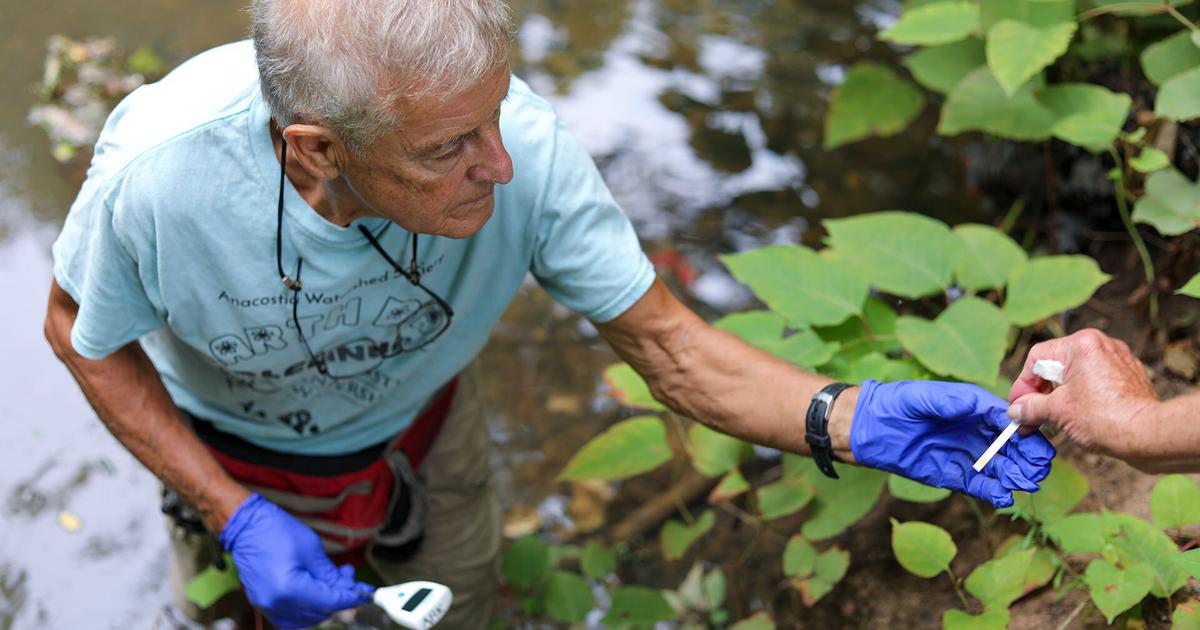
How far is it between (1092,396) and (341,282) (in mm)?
1151

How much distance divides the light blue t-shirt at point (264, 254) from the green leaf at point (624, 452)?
0.45m

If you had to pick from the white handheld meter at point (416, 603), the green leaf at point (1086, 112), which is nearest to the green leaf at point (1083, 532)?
the green leaf at point (1086, 112)

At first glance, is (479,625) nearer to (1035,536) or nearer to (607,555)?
(607,555)

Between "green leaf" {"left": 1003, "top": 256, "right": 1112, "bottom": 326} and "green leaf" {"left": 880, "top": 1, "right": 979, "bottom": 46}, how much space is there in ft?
2.33

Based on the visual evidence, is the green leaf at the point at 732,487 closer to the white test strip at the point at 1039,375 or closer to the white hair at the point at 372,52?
the white test strip at the point at 1039,375

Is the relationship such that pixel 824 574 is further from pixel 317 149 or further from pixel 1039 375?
pixel 317 149

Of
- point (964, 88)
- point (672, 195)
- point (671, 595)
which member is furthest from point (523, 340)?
point (964, 88)

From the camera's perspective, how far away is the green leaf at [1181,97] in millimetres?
2180

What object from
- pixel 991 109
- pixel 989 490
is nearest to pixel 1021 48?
pixel 991 109

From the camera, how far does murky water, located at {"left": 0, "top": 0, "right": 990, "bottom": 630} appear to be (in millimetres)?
2959

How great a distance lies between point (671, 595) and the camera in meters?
2.78

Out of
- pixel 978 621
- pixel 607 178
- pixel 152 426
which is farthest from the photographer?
pixel 607 178

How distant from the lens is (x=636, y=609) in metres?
2.50

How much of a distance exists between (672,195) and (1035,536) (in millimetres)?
2095
